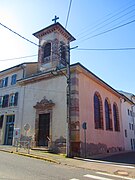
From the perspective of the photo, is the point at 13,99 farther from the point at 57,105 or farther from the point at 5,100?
the point at 57,105

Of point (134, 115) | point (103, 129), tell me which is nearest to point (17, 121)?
point (103, 129)

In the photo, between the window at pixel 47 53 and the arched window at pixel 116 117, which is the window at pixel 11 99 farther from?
the arched window at pixel 116 117

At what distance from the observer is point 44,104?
56.0 ft

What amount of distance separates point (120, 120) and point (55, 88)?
1180 centimetres

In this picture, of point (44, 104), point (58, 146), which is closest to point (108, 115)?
point (44, 104)

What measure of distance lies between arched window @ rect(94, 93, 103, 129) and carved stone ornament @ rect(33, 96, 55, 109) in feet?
15.1

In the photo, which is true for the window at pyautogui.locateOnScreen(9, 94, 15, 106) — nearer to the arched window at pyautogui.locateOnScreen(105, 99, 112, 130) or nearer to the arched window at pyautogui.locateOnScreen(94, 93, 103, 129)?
the arched window at pyautogui.locateOnScreen(94, 93, 103, 129)

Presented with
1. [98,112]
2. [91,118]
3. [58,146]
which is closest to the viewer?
[58,146]

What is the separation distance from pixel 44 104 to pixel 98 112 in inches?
222

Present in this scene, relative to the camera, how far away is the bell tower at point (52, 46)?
20234 millimetres

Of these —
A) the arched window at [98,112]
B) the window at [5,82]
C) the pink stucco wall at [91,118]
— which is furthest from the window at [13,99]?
the arched window at [98,112]

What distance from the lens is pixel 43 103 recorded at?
56.5 feet

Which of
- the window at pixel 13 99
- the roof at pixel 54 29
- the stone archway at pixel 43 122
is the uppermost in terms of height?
the roof at pixel 54 29

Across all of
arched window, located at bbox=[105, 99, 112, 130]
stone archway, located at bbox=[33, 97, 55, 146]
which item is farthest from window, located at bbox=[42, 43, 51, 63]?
arched window, located at bbox=[105, 99, 112, 130]
